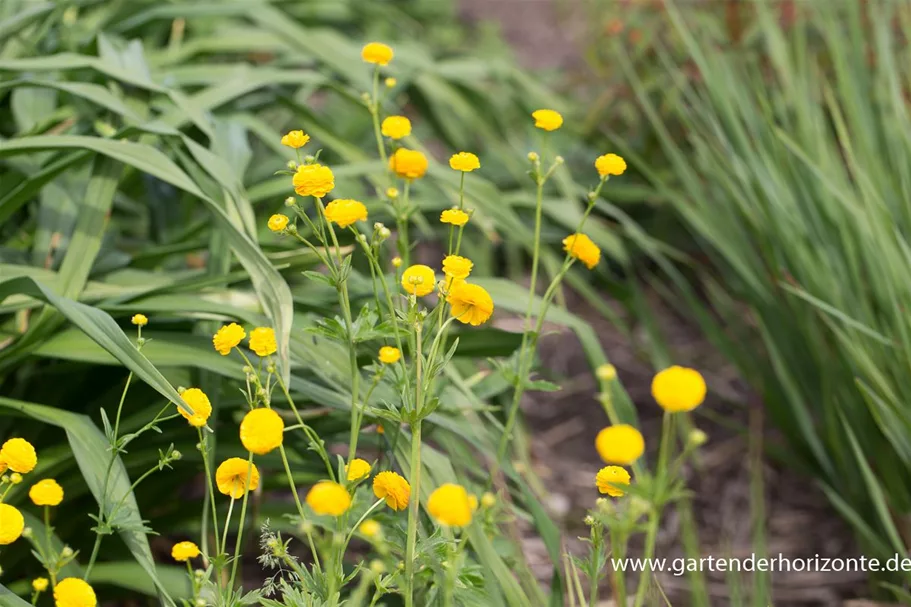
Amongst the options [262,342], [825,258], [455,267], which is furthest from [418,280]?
[825,258]

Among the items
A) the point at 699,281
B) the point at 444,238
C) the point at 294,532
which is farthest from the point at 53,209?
the point at 699,281

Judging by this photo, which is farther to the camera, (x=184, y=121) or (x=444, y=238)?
(x=444, y=238)

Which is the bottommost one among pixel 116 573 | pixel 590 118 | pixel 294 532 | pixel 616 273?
pixel 116 573

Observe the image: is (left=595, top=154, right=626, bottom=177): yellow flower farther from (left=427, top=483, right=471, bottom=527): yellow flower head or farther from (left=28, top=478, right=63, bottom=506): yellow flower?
(left=28, top=478, right=63, bottom=506): yellow flower

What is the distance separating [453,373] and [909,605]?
65 centimetres

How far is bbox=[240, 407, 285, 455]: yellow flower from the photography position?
2.10ft

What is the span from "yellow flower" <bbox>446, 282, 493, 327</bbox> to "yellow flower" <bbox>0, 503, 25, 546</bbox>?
1.33 ft

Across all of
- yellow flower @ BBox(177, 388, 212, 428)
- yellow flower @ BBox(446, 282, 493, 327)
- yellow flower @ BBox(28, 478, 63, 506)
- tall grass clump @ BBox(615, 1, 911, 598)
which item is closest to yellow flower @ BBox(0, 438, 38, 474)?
yellow flower @ BBox(28, 478, 63, 506)

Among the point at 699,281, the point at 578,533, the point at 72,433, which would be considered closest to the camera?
the point at 72,433

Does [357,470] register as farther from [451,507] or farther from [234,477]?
[451,507]

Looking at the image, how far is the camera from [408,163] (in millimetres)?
811

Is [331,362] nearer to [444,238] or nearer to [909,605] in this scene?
[909,605]

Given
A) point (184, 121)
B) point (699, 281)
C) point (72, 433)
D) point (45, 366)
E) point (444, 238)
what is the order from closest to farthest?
point (72, 433) → point (45, 366) → point (184, 121) → point (444, 238) → point (699, 281)

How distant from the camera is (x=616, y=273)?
7.12 ft
